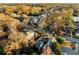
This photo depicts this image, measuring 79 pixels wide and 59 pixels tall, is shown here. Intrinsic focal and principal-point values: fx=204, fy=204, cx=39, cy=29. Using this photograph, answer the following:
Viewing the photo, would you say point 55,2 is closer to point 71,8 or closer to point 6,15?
point 71,8

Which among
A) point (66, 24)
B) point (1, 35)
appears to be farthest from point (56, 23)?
point (1, 35)

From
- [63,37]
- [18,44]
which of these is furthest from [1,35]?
[63,37]

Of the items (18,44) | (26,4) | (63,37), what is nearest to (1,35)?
(18,44)

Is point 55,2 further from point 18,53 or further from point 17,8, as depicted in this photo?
point 18,53

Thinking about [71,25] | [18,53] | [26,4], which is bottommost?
[18,53]

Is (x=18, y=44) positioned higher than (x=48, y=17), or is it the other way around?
(x=48, y=17)

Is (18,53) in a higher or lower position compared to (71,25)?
lower

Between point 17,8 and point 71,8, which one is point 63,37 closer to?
point 71,8
